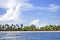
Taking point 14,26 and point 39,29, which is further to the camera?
point 39,29

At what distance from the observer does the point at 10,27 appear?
12569 cm

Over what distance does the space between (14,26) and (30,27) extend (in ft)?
45.1

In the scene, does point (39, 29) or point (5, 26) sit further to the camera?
point (39, 29)

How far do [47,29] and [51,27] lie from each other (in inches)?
116

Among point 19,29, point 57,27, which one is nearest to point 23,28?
point 19,29

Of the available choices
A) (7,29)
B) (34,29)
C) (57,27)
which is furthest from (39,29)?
(7,29)

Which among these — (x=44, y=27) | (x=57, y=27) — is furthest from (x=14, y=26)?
(x=57, y=27)

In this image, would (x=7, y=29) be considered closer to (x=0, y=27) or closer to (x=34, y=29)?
(x=0, y=27)

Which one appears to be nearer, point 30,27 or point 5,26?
point 5,26

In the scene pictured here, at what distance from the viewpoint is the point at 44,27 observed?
130m

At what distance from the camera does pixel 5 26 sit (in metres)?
123

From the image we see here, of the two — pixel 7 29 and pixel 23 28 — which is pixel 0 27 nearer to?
pixel 7 29

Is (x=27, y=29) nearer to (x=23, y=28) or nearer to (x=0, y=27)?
(x=23, y=28)

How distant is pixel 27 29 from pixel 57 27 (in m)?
19.9
